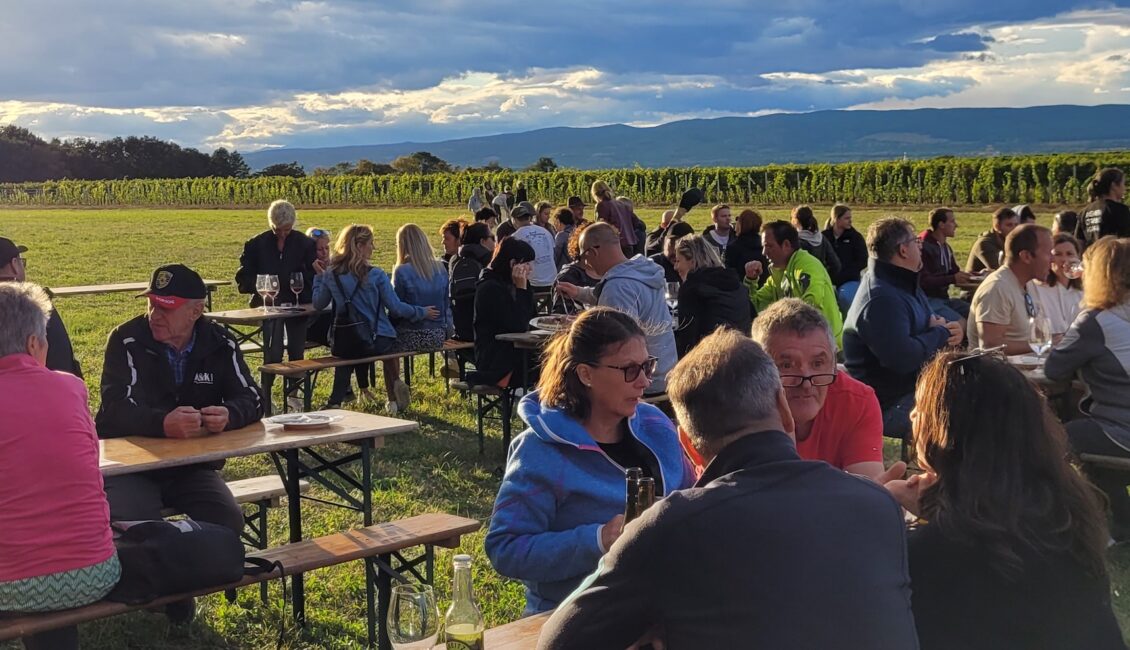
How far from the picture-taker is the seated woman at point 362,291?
8.66 metres

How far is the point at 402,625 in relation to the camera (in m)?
2.41

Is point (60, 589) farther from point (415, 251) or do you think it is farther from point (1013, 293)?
point (415, 251)

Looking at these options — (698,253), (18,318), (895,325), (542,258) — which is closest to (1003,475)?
(18,318)

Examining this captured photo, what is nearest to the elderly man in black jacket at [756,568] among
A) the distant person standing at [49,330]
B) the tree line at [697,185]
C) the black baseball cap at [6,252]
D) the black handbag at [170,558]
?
the black handbag at [170,558]

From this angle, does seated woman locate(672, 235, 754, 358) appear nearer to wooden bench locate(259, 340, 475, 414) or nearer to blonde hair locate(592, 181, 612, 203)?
wooden bench locate(259, 340, 475, 414)

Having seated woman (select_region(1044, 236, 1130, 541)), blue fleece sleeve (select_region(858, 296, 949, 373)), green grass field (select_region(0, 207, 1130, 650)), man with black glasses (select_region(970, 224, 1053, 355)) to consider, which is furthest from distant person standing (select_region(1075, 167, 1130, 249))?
blue fleece sleeve (select_region(858, 296, 949, 373))

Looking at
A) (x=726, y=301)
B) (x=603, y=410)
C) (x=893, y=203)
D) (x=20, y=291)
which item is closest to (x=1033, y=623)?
(x=603, y=410)

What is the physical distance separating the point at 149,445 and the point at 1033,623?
132 inches

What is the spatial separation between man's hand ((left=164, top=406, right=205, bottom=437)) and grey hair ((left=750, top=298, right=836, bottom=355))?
2346mm

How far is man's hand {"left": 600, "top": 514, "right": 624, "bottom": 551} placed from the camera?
9.27ft

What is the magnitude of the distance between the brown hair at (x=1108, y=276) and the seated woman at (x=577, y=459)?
3.01 meters

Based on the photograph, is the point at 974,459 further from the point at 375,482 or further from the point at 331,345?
the point at 331,345

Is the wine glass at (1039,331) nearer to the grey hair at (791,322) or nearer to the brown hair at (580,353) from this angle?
the grey hair at (791,322)

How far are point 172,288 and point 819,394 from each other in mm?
2769
